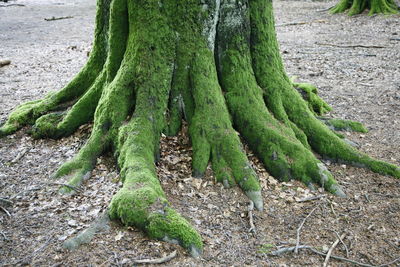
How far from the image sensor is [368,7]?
A: 19.4m

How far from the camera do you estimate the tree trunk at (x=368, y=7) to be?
61.2 feet

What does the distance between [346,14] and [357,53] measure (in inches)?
338

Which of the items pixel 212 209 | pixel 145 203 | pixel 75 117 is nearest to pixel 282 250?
pixel 212 209

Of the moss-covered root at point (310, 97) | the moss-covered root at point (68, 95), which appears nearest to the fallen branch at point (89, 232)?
the moss-covered root at point (68, 95)

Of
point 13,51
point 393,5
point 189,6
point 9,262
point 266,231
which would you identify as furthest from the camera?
point 393,5

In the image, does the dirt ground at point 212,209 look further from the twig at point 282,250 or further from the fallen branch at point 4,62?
the fallen branch at point 4,62

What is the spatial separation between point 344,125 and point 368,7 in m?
15.5

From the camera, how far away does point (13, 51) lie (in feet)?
45.1

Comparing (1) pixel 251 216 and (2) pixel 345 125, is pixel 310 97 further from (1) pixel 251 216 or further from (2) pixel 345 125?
(1) pixel 251 216

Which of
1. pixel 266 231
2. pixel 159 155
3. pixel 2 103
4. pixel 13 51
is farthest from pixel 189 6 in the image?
pixel 13 51

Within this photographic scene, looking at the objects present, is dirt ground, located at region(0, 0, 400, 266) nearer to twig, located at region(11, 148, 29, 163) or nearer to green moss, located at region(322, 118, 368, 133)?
twig, located at region(11, 148, 29, 163)

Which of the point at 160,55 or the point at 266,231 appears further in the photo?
the point at 160,55

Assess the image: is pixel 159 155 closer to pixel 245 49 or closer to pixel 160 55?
pixel 160 55

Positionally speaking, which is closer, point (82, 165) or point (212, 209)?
point (212, 209)
